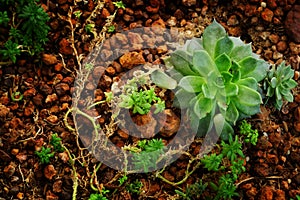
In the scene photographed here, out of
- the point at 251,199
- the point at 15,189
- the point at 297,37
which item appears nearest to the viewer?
the point at 15,189

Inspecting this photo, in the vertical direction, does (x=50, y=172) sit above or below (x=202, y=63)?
below

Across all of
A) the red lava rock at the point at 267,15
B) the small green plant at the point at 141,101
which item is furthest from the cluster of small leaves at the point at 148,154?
the red lava rock at the point at 267,15

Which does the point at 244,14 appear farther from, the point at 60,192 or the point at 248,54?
the point at 60,192

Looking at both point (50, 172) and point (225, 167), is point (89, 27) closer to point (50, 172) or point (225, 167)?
point (50, 172)

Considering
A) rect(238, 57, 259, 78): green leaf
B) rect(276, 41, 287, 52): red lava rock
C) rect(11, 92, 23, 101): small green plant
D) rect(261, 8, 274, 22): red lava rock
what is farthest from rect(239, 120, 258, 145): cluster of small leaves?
rect(11, 92, 23, 101): small green plant

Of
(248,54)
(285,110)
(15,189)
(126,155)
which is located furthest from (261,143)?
(15,189)

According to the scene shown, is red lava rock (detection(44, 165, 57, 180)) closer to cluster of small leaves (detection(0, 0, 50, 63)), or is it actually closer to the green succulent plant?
cluster of small leaves (detection(0, 0, 50, 63))

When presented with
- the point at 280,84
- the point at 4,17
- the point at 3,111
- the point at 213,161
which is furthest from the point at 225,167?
the point at 4,17

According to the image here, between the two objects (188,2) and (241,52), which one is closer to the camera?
(241,52)
